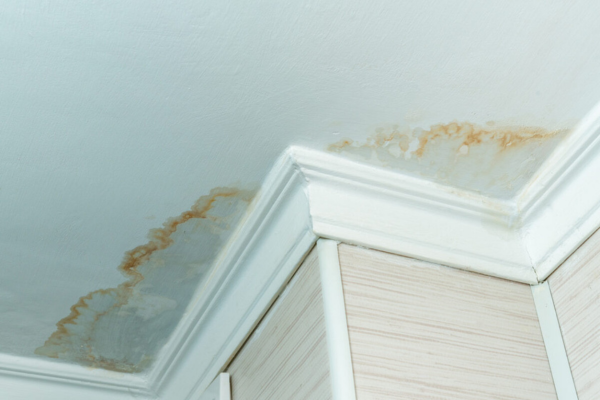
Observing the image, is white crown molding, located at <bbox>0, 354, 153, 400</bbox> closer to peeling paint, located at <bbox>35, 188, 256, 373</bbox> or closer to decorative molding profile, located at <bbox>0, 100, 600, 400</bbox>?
peeling paint, located at <bbox>35, 188, 256, 373</bbox>

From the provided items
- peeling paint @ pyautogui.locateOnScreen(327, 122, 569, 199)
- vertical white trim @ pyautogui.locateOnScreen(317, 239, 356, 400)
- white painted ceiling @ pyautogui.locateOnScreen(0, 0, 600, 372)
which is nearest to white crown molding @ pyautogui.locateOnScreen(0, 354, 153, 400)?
white painted ceiling @ pyautogui.locateOnScreen(0, 0, 600, 372)

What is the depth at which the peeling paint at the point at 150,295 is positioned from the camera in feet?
4.88

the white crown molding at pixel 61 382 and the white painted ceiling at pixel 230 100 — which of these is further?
the white crown molding at pixel 61 382

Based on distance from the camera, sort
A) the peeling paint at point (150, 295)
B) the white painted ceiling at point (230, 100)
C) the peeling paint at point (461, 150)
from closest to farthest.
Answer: the white painted ceiling at point (230, 100)
the peeling paint at point (461, 150)
the peeling paint at point (150, 295)

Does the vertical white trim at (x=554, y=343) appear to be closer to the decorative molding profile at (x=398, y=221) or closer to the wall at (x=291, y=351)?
the decorative molding profile at (x=398, y=221)

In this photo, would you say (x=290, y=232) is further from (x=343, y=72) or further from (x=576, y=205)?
(x=576, y=205)

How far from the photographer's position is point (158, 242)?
1.53 meters

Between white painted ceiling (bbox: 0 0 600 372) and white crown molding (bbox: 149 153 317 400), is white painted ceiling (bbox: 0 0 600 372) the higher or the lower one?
the higher one

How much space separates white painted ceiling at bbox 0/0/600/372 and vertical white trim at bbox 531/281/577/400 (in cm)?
23

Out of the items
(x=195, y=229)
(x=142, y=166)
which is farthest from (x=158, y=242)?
(x=142, y=166)

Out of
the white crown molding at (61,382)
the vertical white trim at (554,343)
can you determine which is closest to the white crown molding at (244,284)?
the white crown molding at (61,382)

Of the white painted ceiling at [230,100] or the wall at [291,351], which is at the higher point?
the white painted ceiling at [230,100]

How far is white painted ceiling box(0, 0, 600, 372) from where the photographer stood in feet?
3.73

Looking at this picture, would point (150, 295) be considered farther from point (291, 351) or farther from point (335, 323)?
point (335, 323)
